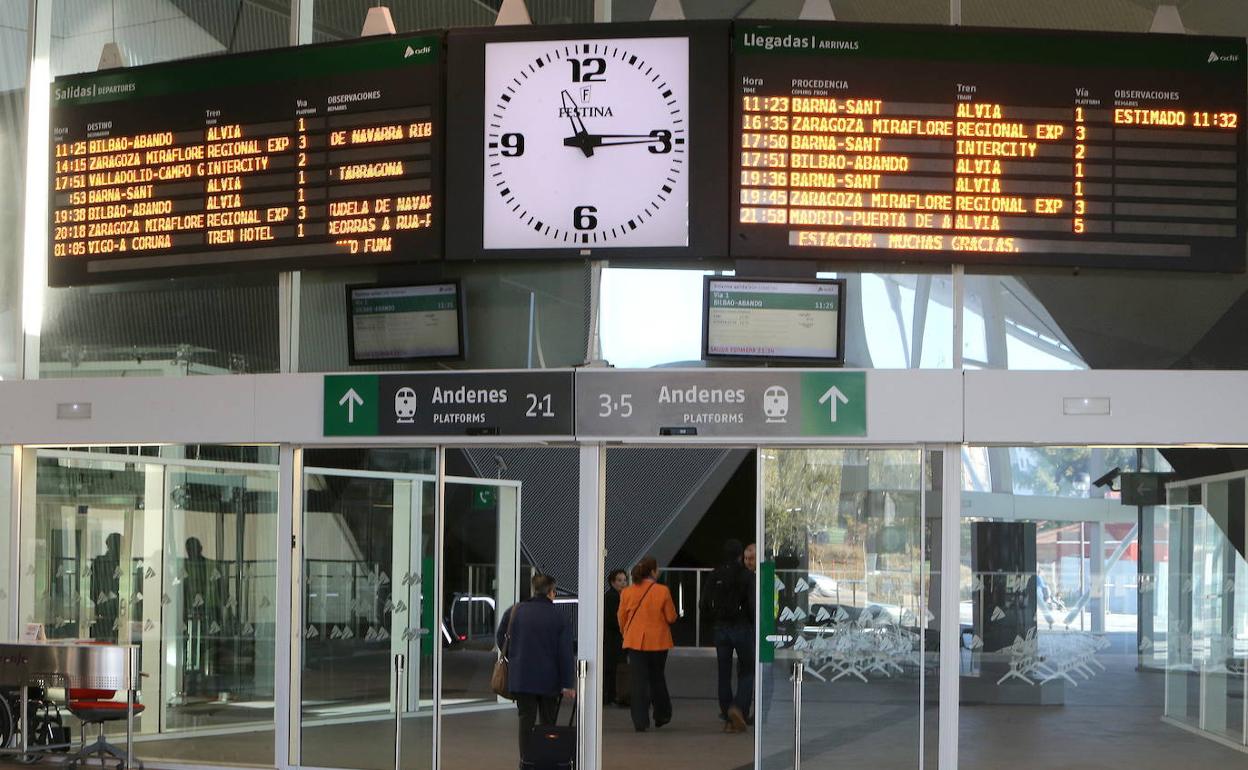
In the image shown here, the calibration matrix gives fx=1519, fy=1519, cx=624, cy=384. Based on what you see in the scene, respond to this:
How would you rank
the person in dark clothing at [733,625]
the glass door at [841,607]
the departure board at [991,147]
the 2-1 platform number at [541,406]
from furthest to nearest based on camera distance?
the person in dark clothing at [733,625], the 2-1 platform number at [541,406], the glass door at [841,607], the departure board at [991,147]

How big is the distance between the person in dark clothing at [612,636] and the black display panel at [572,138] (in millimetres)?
4096

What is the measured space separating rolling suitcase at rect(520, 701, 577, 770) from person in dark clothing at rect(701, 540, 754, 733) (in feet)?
7.48

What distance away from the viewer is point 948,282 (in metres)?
9.33

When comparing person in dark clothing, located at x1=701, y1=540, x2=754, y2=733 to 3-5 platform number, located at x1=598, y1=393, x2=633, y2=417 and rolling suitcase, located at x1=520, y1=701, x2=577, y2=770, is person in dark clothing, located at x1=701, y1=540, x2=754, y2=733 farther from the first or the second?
rolling suitcase, located at x1=520, y1=701, x2=577, y2=770

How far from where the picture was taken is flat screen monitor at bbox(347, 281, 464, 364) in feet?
31.7

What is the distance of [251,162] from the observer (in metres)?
9.66

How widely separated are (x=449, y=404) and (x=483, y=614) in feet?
5.08

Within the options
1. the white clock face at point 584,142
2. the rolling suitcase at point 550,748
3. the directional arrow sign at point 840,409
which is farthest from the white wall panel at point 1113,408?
the rolling suitcase at point 550,748

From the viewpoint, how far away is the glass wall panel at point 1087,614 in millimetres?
9344

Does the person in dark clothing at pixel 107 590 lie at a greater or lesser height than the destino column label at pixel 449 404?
lesser

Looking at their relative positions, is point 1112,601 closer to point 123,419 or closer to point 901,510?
point 901,510

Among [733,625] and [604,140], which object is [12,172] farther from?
[733,625]

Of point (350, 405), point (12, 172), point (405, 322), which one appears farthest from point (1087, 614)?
point (12, 172)

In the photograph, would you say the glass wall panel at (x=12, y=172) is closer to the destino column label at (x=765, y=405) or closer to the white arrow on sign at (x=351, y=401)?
the white arrow on sign at (x=351, y=401)
